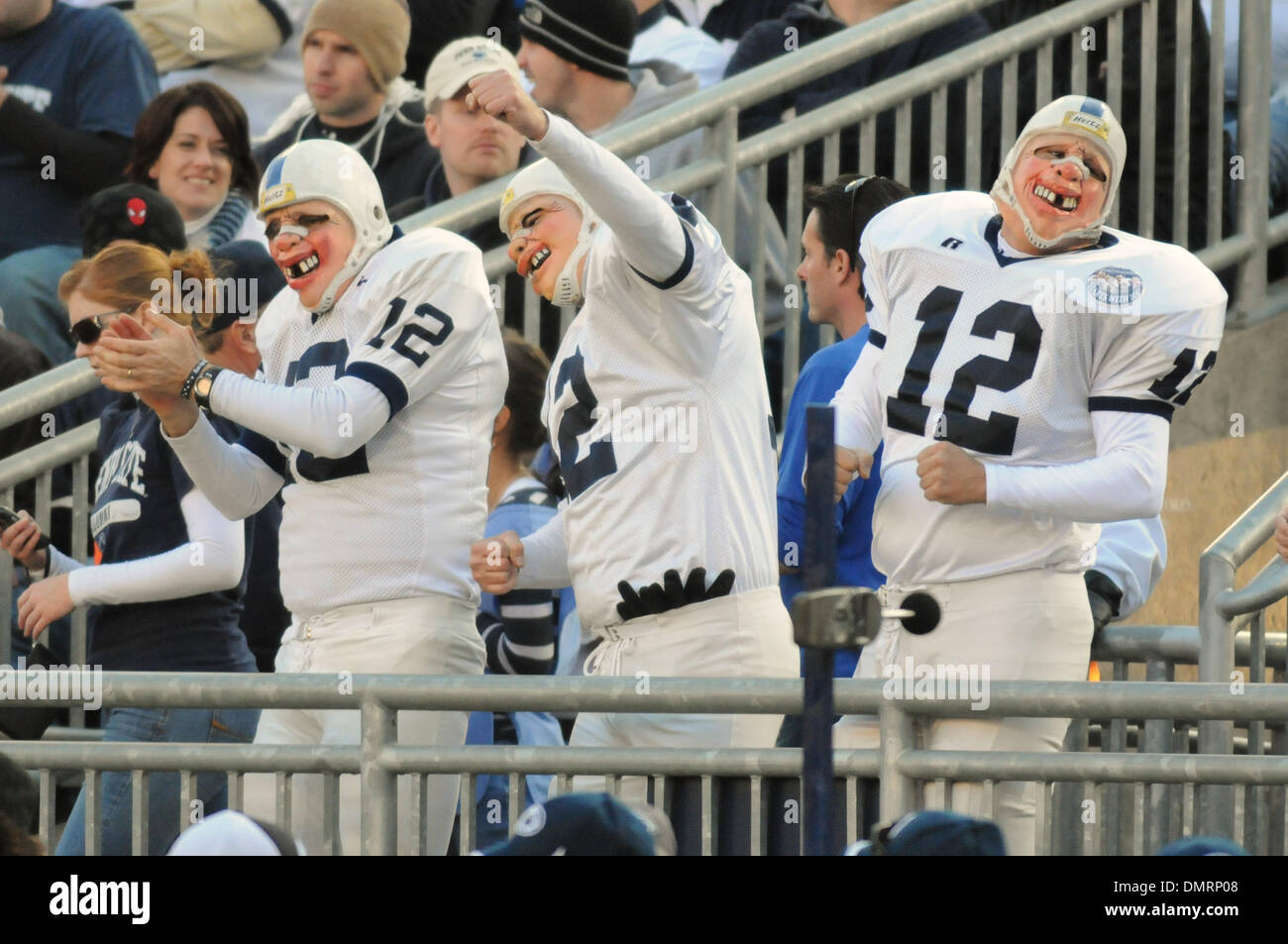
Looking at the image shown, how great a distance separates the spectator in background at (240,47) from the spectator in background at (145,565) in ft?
9.16

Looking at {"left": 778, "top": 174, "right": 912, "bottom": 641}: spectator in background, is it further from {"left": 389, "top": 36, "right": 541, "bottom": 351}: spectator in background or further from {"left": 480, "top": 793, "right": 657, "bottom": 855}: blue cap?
{"left": 480, "top": 793, "right": 657, "bottom": 855}: blue cap

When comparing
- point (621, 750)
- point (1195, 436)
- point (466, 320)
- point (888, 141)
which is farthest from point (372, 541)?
point (1195, 436)

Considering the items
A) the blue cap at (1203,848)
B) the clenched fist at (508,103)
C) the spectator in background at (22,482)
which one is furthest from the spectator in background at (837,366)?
the spectator in background at (22,482)

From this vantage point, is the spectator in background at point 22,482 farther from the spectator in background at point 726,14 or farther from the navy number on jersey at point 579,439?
the spectator in background at point 726,14

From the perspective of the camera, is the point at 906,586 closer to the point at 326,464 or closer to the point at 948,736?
the point at 948,736

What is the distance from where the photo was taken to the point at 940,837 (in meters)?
2.82

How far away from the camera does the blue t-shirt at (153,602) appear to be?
5184mm

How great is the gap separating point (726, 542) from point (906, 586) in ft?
1.30

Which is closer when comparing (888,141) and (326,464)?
(326,464)

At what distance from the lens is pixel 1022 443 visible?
450 centimetres

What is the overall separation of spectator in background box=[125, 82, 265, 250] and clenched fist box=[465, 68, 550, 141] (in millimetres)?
3039

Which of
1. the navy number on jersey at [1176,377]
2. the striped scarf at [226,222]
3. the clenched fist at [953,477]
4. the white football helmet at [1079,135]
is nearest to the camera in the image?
the clenched fist at [953,477]

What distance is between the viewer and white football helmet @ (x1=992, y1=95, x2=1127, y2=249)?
460 cm

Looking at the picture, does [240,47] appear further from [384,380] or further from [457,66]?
[384,380]
